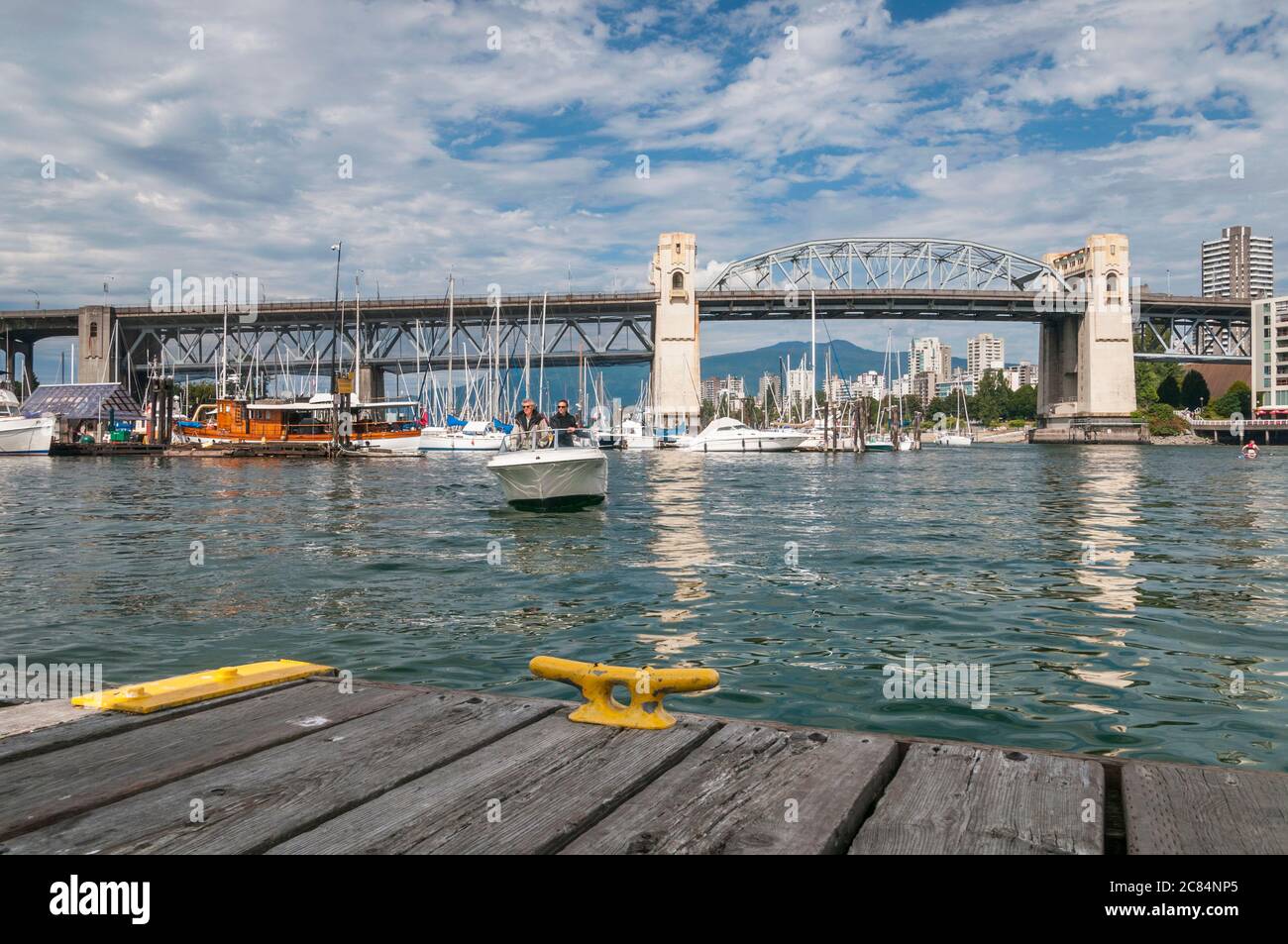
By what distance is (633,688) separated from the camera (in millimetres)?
3979

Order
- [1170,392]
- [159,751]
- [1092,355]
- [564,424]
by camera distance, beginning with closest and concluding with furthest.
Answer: [159,751]
[564,424]
[1092,355]
[1170,392]

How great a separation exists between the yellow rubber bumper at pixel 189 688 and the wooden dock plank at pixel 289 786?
91 centimetres

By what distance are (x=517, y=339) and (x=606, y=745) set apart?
13097 centimetres

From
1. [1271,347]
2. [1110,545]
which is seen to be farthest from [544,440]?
[1271,347]

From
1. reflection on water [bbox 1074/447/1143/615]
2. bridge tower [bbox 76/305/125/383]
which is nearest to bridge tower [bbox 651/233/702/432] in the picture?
bridge tower [bbox 76/305/125/383]

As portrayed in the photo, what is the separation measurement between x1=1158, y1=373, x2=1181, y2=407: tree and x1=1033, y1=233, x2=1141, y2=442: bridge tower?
161ft

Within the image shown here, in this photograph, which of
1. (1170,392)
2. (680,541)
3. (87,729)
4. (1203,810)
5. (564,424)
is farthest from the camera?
(1170,392)

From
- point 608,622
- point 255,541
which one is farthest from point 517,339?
point 608,622

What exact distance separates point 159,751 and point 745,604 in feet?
27.1

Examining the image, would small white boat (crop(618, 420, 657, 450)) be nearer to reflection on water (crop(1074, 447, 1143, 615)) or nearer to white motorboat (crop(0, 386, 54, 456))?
white motorboat (crop(0, 386, 54, 456))

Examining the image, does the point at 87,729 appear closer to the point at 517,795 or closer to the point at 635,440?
the point at 517,795

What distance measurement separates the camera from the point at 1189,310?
15100cm

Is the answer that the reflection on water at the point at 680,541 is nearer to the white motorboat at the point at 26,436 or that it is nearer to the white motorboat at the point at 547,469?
the white motorboat at the point at 547,469
